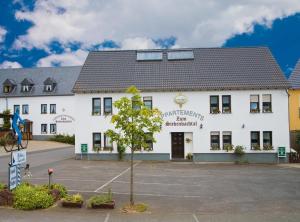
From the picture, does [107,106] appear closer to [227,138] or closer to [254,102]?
[227,138]

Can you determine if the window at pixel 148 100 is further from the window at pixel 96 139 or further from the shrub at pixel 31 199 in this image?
the shrub at pixel 31 199

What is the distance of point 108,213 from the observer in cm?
1195

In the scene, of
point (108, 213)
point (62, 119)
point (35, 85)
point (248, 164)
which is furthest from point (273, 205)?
point (35, 85)

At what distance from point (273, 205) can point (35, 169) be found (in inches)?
662

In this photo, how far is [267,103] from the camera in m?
29.8

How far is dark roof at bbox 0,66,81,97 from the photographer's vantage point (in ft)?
181

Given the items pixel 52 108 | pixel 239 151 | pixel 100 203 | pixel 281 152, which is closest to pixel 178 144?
pixel 239 151

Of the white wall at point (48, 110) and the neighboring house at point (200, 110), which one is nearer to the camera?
the neighboring house at point (200, 110)

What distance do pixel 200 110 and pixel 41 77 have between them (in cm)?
3655

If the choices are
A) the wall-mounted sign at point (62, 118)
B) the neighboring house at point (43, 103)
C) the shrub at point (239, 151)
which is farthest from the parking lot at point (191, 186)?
the neighboring house at point (43, 103)

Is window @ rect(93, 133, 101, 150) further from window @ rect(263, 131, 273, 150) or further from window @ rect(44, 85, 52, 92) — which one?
window @ rect(44, 85, 52, 92)

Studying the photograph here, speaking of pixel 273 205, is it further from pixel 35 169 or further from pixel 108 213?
pixel 35 169

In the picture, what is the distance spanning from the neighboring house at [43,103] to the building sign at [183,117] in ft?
91.3

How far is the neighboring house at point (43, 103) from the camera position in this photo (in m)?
54.2
